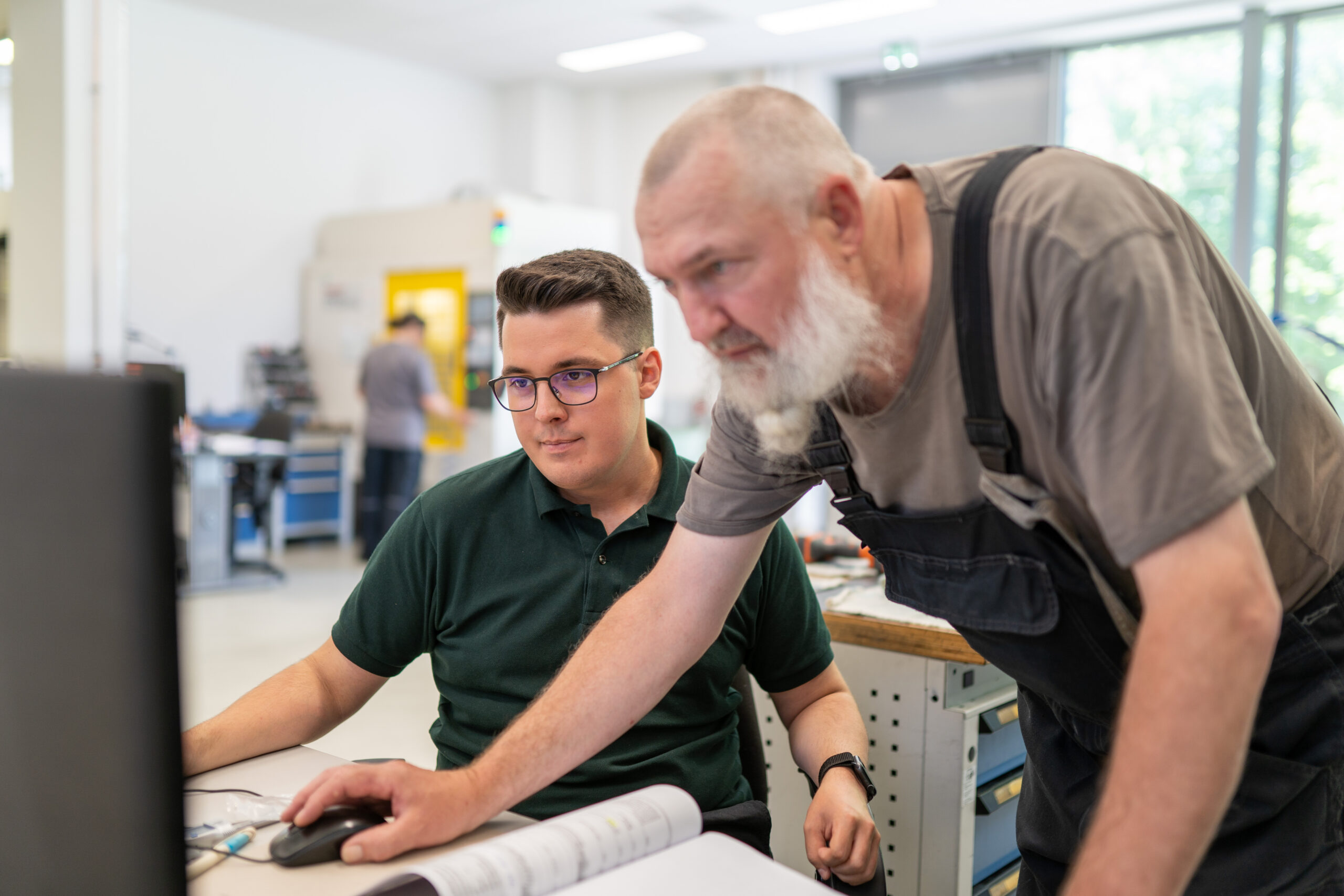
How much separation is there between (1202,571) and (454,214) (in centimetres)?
667

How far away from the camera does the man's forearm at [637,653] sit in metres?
1.15

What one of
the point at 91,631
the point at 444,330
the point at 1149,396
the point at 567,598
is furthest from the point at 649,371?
the point at 444,330

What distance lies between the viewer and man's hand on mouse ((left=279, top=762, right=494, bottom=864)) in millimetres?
1002

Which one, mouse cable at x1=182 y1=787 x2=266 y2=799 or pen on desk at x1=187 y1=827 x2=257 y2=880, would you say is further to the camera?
mouse cable at x1=182 y1=787 x2=266 y2=799

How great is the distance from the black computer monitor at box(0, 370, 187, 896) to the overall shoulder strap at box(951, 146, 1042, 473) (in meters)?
0.63

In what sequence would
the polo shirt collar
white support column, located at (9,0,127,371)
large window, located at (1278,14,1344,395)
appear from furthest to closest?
large window, located at (1278,14,1344,395) < white support column, located at (9,0,127,371) < the polo shirt collar

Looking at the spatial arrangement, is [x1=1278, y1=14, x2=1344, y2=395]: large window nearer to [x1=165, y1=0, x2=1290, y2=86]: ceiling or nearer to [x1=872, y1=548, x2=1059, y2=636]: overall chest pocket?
[x1=165, y1=0, x2=1290, y2=86]: ceiling

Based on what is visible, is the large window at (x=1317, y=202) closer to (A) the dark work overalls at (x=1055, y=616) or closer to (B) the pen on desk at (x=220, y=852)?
(A) the dark work overalls at (x=1055, y=616)

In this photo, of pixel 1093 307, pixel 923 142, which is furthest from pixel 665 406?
pixel 1093 307

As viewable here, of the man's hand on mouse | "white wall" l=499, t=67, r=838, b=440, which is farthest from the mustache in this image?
"white wall" l=499, t=67, r=838, b=440

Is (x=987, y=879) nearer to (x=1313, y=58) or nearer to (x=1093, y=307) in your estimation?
(x=1093, y=307)

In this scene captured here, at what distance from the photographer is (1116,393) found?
75 cm

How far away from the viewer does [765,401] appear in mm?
1009

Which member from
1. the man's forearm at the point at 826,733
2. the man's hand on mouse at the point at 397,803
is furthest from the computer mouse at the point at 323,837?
the man's forearm at the point at 826,733
